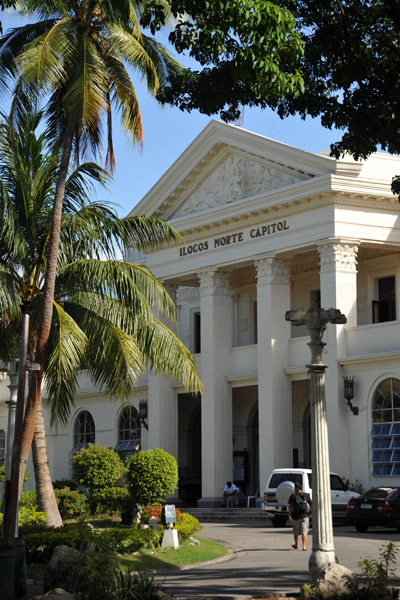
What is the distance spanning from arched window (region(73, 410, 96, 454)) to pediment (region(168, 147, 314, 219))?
37.2ft

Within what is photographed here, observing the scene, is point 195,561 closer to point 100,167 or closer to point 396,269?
point 100,167

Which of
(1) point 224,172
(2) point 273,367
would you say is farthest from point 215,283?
(2) point 273,367

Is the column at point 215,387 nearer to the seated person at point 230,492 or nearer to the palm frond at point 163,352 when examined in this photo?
the seated person at point 230,492

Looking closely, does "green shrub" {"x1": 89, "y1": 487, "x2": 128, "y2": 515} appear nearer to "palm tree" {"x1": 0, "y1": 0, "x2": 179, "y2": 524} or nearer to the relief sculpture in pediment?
"palm tree" {"x1": 0, "y1": 0, "x2": 179, "y2": 524}

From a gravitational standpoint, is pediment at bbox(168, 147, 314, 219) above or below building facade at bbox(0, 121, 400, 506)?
above

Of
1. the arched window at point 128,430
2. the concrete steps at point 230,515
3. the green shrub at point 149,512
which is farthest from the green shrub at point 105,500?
the arched window at point 128,430

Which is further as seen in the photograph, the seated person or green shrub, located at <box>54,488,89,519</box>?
the seated person

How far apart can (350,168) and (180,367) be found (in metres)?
12.0

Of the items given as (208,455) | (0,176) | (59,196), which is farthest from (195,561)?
(208,455)

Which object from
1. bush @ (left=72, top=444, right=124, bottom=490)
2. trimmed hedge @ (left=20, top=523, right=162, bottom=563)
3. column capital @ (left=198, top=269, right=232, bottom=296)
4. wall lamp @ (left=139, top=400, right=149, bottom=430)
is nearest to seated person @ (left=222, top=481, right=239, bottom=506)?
bush @ (left=72, top=444, right=124, bottom=490)

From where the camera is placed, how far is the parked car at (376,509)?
80.2 ft

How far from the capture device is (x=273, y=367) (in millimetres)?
32750

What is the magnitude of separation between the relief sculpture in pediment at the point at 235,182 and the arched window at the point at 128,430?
909 cm

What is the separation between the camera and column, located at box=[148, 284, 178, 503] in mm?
36850
